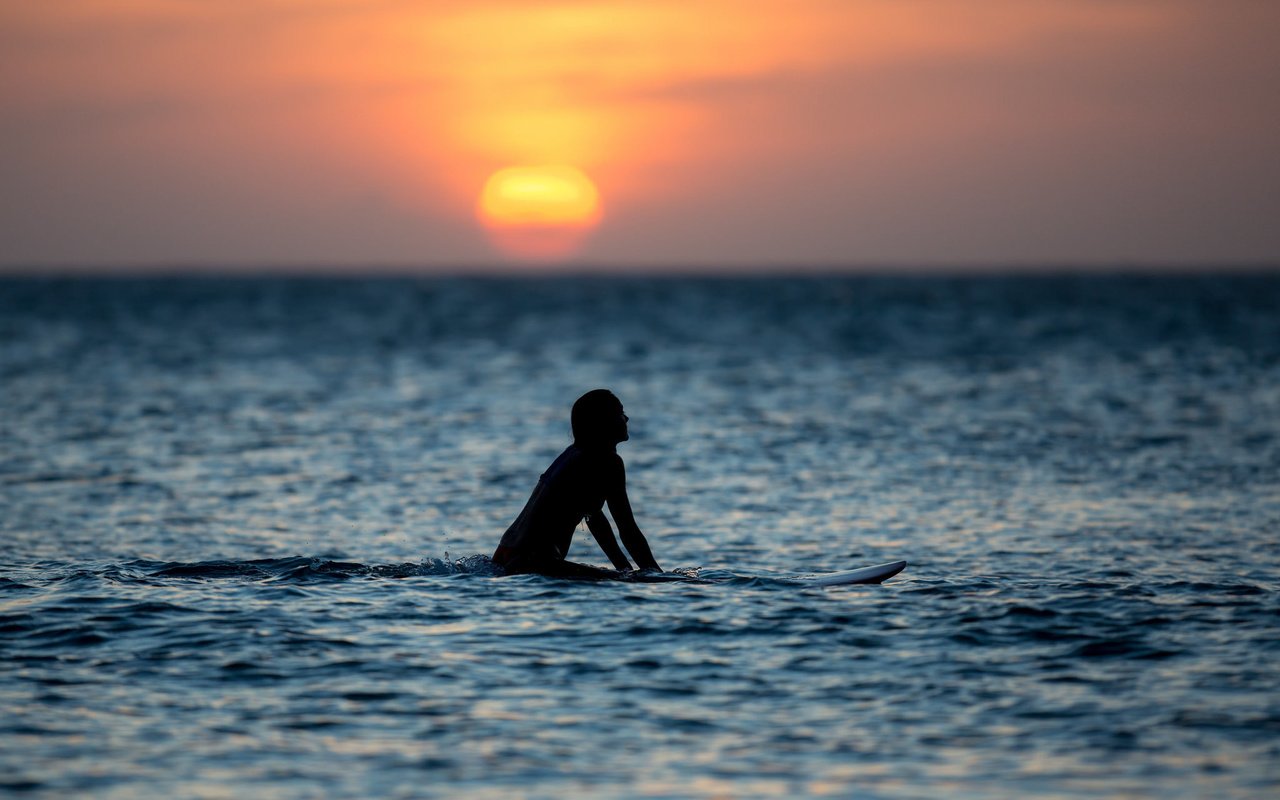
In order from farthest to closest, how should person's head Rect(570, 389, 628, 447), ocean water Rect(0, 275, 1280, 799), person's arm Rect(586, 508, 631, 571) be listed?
person's arm Rect(586, 508, 631, 571) → person's head Rect(570, 389, 628, 447) → ocean water Rect(0, 275, 1280, 799)

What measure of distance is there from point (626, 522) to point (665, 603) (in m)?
0.96

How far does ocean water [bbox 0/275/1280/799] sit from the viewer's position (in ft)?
26.4

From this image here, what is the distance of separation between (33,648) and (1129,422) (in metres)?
24.4

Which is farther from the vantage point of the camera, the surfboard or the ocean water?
the surfboard

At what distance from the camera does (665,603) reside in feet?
38.1

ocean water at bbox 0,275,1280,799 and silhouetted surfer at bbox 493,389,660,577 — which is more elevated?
silhouetted surfer at bbox 493,389,660,577

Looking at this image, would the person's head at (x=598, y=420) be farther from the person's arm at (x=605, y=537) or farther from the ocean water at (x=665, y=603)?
the ocean water at (x=665, y=603)

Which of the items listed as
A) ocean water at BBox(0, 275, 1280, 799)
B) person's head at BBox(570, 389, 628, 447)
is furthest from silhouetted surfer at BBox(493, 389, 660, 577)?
ocean water at BBox(0, 275, 1280, 799)

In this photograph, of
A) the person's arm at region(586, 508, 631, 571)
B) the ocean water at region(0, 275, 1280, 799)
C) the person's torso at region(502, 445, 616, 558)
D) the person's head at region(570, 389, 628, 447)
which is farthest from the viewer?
the person's arm at region(586, 508, 631, 571)

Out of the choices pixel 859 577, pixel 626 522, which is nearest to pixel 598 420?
pixel 626 522

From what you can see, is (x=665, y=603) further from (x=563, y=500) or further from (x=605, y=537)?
(x=563, y=500)

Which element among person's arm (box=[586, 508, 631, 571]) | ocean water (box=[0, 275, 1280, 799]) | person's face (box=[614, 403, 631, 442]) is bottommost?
ocean water (box=[0, 275, 1280, 799])

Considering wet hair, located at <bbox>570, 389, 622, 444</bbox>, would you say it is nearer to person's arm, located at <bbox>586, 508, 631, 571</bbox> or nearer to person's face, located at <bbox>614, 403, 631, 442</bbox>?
person's face, located at <bbox>614, 403, 631, 442</bbox>

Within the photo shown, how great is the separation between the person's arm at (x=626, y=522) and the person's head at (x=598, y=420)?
0.85 ft
